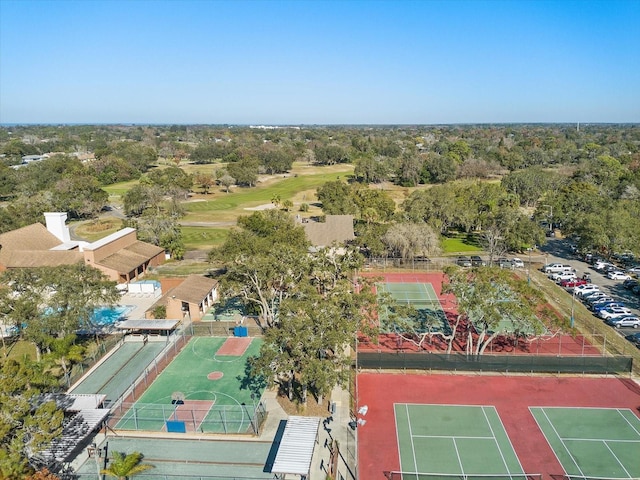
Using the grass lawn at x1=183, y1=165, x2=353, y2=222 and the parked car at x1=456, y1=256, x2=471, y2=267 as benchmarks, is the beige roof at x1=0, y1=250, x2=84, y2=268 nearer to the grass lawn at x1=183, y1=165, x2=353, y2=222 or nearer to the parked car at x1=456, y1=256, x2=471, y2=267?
the grass lawn at x1=183, y1=165, x2=353, y2=222

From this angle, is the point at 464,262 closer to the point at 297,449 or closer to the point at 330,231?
the point at 330,231

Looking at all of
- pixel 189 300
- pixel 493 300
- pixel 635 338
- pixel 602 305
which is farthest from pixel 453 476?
pixel 602 305

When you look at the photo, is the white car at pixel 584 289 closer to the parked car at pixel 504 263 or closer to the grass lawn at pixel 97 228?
the parked car at pixel 504 263

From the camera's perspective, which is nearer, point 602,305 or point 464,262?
point 602,305

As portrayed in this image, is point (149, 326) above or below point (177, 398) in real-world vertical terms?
above

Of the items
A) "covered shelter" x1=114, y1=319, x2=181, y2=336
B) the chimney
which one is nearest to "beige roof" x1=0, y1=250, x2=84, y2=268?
the chimney

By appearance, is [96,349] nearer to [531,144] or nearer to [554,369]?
[554,369]
